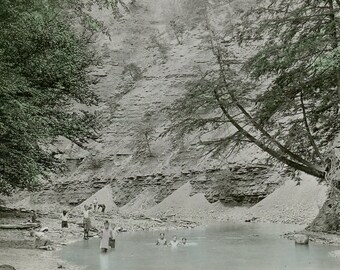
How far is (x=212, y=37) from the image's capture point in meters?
10.5

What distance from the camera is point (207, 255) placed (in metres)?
17.8

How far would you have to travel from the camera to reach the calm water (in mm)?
15078

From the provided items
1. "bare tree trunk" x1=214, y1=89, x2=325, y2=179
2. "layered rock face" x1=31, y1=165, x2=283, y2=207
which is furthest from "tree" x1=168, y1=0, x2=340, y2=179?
"layered rock face" x1=31, y1=165, x2=283, y2=207

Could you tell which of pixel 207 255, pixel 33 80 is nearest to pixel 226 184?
pixel 207 255

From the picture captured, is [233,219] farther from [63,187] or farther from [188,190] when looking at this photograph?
[63,187]

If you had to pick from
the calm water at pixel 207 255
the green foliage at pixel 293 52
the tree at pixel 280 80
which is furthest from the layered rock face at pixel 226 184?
the green foliage at pixel 293 52

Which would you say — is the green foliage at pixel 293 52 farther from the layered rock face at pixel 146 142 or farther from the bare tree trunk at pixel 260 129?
the layered rock face at pixel 146 142

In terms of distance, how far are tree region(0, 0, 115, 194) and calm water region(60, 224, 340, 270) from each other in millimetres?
4055

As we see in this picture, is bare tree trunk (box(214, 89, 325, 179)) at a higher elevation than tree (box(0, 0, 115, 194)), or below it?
below

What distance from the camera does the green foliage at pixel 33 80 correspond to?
9.02 m

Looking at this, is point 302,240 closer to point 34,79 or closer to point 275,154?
point 34,79

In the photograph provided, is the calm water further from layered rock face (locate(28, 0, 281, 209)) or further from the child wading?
layered rock face (locate(28, 0, 281, 209))

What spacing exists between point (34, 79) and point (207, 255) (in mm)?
9087

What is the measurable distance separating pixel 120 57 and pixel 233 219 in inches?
2103
